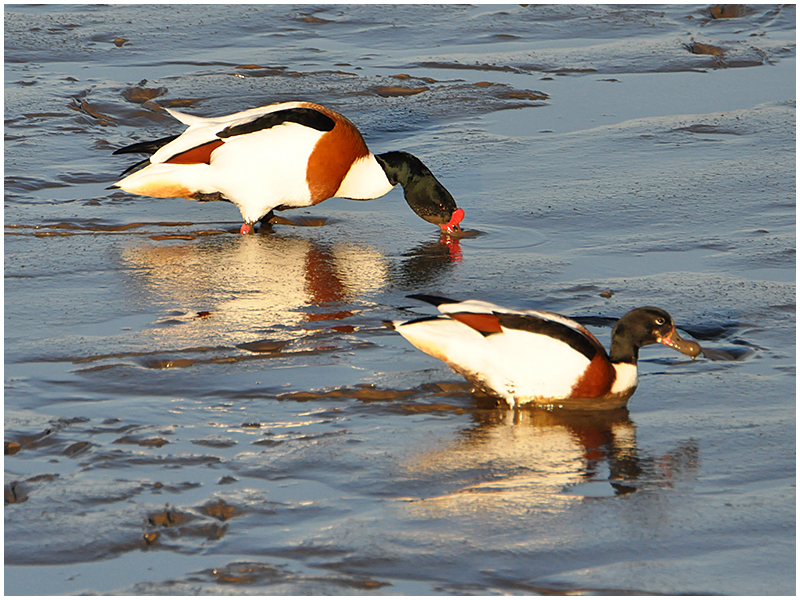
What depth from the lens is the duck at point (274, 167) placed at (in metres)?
7.66

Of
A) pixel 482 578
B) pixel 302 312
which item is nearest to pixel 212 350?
pixel 302 312

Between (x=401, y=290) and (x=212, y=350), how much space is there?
60.0 inches

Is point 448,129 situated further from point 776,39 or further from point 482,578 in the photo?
point 482,578

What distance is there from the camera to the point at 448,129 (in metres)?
10.1

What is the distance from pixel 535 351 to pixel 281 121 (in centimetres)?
334

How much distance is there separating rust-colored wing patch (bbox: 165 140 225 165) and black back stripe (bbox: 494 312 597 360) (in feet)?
11.1

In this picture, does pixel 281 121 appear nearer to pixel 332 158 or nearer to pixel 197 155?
pixel 332 158

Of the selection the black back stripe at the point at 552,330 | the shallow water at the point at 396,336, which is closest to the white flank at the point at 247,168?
the shallow water at the point at 396,336

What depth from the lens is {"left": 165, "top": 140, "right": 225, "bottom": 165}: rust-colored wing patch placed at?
7719 mm

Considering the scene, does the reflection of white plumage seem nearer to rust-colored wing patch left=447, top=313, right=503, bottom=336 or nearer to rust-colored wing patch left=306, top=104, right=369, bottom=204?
rust-colored wing patch left=306, top=104, right=369, bottom=204

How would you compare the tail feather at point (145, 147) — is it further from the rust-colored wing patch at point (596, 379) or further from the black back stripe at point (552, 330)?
the rust-colored wing patch at point (596, 379)

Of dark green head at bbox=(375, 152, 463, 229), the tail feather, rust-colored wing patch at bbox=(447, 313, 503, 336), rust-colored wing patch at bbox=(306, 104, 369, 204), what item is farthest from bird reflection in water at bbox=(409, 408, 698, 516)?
the tail feather

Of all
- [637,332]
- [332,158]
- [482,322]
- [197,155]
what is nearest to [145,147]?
[197,155]

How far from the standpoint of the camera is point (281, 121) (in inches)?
301
